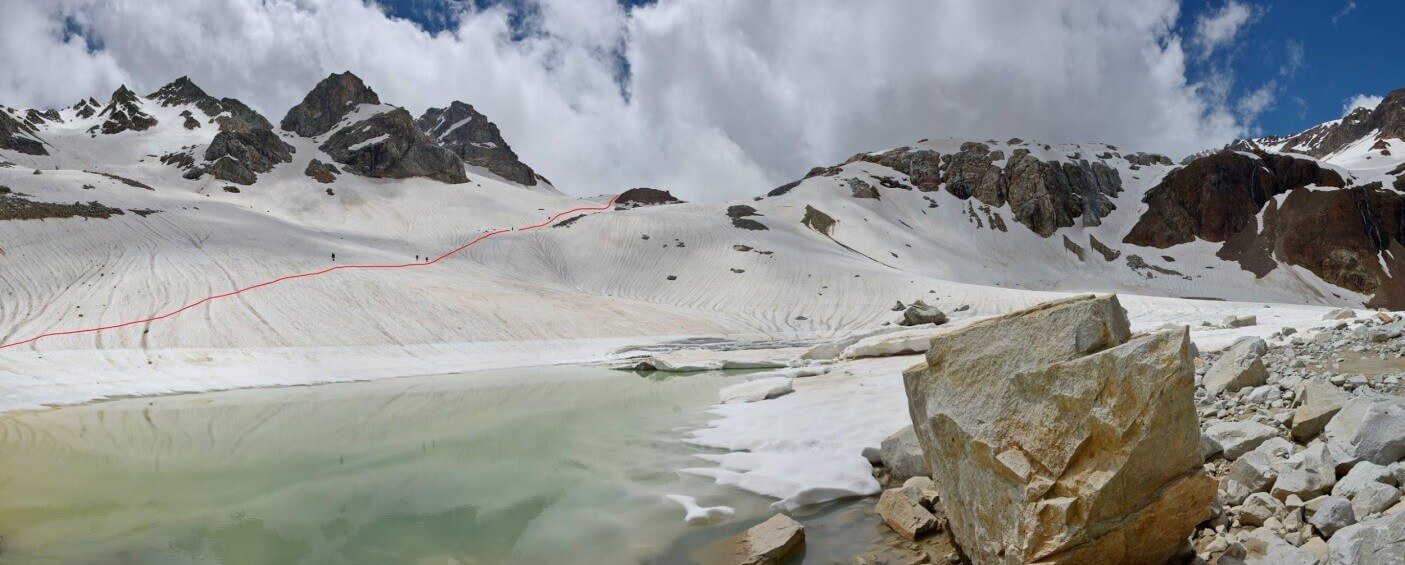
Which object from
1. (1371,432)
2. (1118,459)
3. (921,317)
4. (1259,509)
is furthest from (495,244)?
(1371,432)

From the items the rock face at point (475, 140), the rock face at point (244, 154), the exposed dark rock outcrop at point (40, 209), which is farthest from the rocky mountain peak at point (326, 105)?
the exposed dark rock outcrop at point (40, 209)

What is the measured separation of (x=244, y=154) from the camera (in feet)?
255

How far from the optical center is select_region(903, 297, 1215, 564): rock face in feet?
13.9

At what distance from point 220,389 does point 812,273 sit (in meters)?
42.0

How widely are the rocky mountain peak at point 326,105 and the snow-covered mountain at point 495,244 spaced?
1.68ft

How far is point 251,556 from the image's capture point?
641cm

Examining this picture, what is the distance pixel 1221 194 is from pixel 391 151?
121333 mm

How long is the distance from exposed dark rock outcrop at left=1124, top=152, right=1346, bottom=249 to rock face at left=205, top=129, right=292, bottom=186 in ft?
400

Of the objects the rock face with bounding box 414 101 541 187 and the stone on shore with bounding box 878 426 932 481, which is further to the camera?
the rock face with bounding box 414 101 541 187

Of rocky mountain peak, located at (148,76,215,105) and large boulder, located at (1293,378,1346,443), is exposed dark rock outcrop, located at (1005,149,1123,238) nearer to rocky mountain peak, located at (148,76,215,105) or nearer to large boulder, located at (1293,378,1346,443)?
large boulder, located at (1293,378,1346,443)

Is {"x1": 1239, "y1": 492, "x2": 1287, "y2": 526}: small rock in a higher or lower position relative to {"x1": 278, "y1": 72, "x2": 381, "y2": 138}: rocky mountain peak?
lower

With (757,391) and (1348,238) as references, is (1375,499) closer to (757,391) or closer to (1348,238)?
(757,391)

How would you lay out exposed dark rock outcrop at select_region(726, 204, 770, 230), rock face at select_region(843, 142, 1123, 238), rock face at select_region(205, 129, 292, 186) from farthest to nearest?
rock face at select_region(843, 142, 1123, 238) < rock face at select_region(205, 129, 292, 186) < exposed dark rock outcrop at select_region(726, 204, 770, 230)

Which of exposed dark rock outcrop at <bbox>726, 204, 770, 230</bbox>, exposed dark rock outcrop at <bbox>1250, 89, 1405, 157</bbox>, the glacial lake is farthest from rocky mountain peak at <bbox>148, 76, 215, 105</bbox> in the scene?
exposed dark rock outcrop at <bbox>1250, 89, 1405, 157</bbox>
